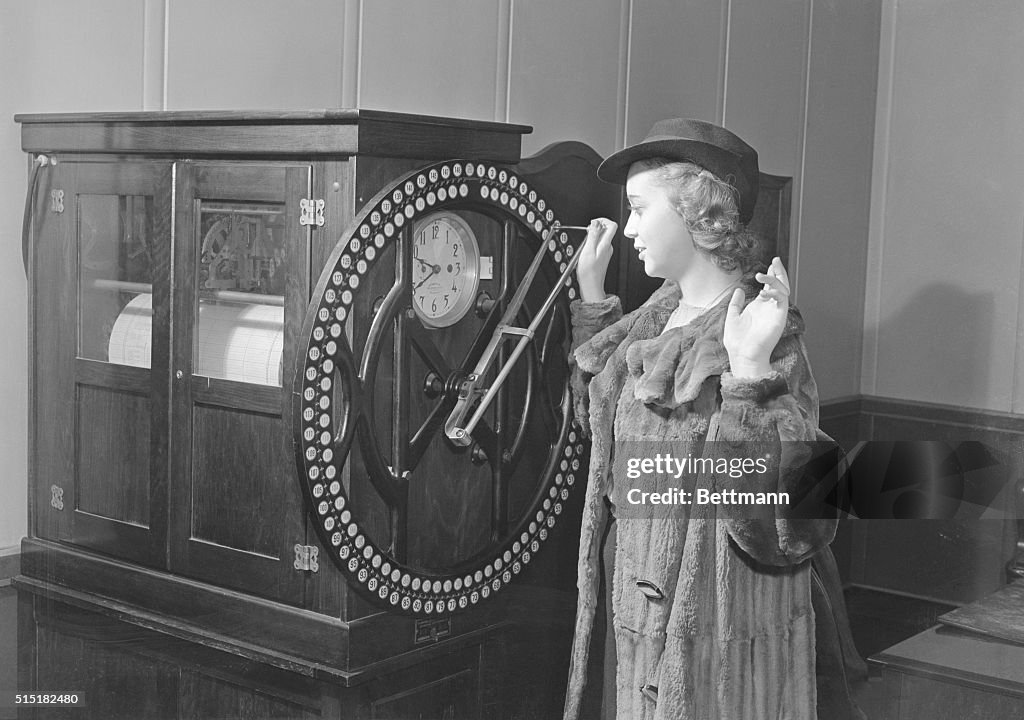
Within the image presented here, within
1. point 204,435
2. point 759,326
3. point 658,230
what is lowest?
point 204,435

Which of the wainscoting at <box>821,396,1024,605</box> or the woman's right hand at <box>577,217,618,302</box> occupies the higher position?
the woman's right hand at <box>577,217,618,302</box>

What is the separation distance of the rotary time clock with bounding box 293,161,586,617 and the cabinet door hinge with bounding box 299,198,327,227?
8cm

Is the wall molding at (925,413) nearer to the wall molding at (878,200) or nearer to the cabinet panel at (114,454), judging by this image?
the wall molding at (878,200)

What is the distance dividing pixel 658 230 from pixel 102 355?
1.11m

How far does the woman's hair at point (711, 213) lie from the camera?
1883 millimetres

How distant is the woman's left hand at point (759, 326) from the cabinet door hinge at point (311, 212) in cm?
73

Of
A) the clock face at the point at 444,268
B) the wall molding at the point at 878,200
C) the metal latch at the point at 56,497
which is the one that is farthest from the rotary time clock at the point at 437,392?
the wall molding at the point at 878,200

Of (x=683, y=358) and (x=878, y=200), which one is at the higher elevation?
(x=878, y=200)

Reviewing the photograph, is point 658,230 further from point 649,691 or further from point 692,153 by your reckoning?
point 649,691

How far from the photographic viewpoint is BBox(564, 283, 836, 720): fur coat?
68.6 inches

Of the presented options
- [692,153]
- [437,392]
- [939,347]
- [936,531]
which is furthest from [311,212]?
[936,531]

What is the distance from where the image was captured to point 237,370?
2246mm

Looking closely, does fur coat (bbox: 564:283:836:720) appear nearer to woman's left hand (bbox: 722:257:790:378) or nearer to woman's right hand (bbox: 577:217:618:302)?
woman's left hand (bbox: 722:257:790:378)
